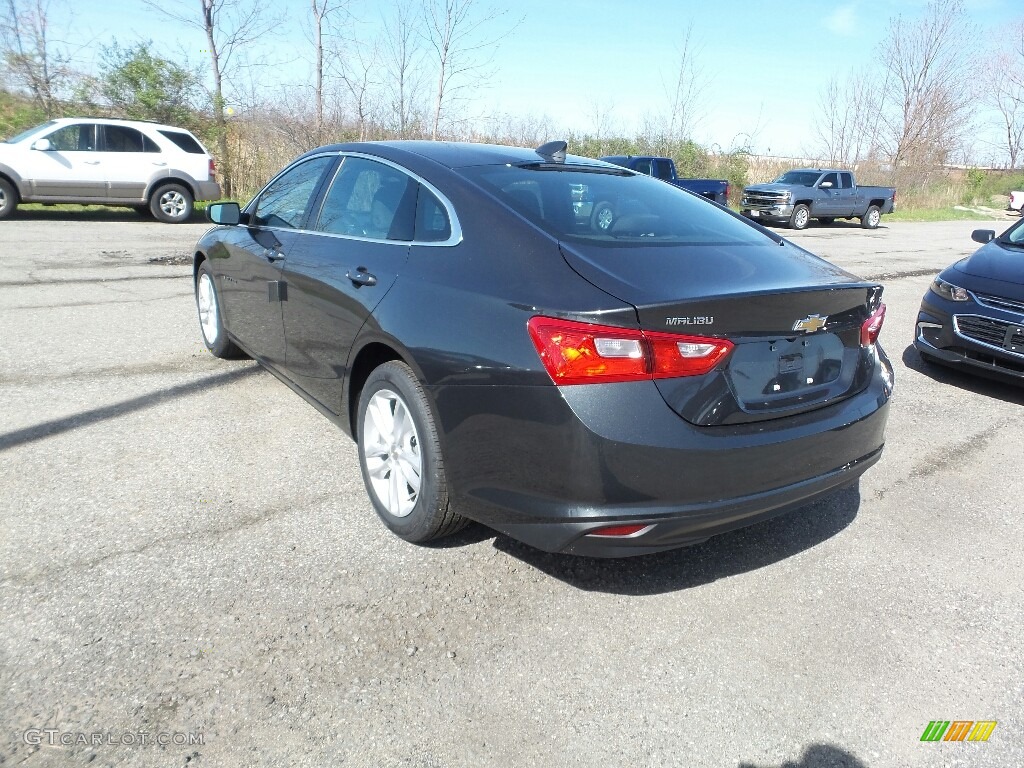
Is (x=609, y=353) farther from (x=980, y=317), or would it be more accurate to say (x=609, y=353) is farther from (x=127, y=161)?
(x=127, y=161)

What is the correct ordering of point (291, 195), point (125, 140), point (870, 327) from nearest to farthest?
1. point (870, 327)
2. point (291, 195)
3. point (125, 140)

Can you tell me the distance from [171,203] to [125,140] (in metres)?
1.35

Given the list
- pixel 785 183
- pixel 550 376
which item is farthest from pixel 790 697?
pixel 785 183

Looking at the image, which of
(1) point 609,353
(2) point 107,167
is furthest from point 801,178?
(1) point 609,353

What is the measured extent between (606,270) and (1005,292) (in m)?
4.51

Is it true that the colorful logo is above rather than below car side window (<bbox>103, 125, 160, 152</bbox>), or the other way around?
below

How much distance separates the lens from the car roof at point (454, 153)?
351 centimetres

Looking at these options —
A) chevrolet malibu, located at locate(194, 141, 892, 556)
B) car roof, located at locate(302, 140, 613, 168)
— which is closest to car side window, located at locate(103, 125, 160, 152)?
car roof, located at locate(302, 140, 613, 168)

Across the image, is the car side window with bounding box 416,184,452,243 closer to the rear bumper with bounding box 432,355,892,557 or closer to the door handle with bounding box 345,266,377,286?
the door handle with bounding box 345,266,377,286

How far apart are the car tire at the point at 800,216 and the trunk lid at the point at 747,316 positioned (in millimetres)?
22238

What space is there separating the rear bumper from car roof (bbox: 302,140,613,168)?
1.27m

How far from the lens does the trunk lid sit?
2.50 meters

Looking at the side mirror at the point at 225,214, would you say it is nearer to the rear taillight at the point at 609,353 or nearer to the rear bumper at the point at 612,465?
the rear bumper at the point at 612,465

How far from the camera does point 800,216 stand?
23.8m
